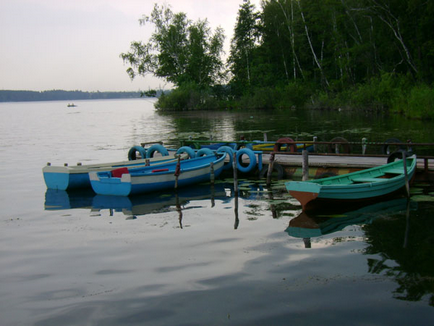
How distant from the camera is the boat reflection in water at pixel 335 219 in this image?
35.3 ft

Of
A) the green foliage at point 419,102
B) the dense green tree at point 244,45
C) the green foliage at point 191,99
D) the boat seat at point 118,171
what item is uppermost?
the dense green tree at point 244,45

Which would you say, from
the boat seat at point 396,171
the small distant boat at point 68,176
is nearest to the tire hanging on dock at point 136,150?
the small distant boat at point 68,176

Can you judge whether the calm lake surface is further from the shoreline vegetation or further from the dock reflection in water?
the shoreline vegetation

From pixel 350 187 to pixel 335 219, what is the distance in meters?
1.12

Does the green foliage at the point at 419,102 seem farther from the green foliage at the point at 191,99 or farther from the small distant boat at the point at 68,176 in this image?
the green foliage at the point at 191,99

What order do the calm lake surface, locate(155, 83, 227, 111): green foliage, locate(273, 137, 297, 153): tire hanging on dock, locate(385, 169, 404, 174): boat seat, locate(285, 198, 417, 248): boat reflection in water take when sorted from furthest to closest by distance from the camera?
locate(155, 83, 227, 111): green foliage → locate(273, 137, 297, 153): tire hanging on dock → locate(385, 169, 404, 174): boat seat → locate(285, 198, 417, 248): boat reflection in water → the calm lake surface

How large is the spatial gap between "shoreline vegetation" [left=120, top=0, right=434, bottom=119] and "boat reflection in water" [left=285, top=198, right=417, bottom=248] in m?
26.8

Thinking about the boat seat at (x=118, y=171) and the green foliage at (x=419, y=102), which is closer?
the boat seat at (x=118, y=171)

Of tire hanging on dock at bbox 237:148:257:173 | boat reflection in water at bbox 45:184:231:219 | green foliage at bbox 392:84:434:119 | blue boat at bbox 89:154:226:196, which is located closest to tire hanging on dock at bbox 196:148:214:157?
blue boat at bbox 89:154:226:196

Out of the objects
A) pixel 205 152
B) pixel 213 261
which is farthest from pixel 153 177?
pixel 213 261

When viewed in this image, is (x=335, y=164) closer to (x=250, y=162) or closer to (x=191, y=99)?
(x=250, y=162)

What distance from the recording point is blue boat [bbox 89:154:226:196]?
1528cm

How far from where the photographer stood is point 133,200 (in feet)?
49.4

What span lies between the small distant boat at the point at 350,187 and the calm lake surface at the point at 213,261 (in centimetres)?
46
